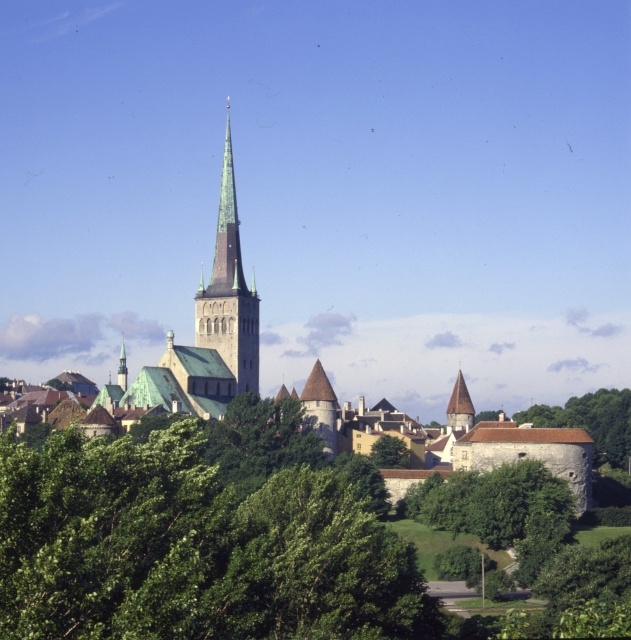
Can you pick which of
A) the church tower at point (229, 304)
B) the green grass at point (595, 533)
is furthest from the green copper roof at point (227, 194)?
the green grass at point (595, 533)

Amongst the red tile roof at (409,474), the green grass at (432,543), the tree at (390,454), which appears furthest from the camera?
the tree at (390,454)

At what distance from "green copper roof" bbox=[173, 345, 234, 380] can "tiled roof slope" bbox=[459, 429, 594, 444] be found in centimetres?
4611

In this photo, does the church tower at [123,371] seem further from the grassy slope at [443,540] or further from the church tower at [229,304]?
the grassy slope at [443,540]

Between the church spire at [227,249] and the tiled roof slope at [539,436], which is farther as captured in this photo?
the church spire at [227,249]

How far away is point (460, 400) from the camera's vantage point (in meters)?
114

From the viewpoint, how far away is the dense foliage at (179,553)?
25.8 m

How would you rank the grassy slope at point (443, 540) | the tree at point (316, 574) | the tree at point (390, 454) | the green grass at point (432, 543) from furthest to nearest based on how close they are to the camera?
the tree at point (390, 454) < the grassy slope at point (443, 540) < the green grass at point (432, 543) < the tree at point (316, 574)

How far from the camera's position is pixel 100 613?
86.3 feet

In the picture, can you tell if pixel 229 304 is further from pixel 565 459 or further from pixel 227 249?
pixel 565 459

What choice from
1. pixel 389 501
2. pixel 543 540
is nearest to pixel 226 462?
pixel 389 501

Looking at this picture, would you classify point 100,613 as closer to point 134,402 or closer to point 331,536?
point 331,536

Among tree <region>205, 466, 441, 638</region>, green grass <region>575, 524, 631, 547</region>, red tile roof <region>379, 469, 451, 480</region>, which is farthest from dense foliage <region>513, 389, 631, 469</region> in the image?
tree <region>205, 466, 441, 638</region>

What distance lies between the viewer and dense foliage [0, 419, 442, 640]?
25.8 meters

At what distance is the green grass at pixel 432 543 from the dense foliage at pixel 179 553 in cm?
2376
